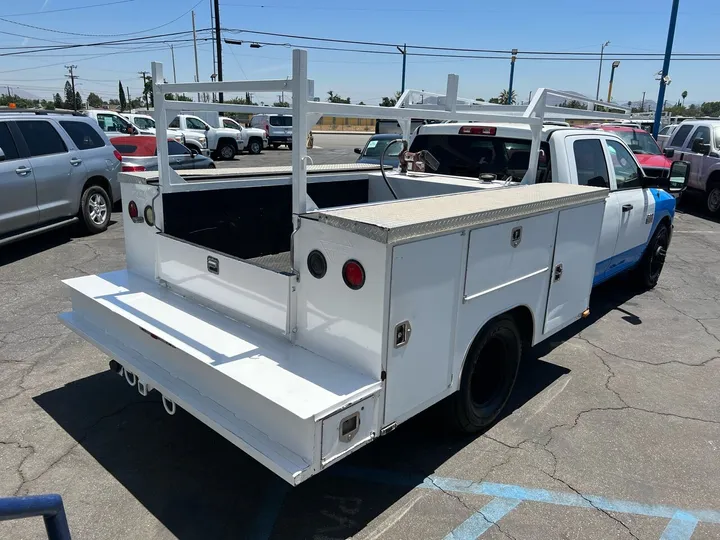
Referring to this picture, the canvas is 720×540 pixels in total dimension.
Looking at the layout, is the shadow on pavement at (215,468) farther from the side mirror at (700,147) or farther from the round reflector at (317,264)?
the side mirror at (700,147)

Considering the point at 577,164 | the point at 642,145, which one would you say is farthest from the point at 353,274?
the point at 642,145

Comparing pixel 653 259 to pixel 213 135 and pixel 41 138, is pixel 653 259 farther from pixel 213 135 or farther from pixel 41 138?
pixel 213 135

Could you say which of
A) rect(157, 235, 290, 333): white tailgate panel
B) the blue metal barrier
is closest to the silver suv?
rect(157, 235, 290, 333): white tailgate panel

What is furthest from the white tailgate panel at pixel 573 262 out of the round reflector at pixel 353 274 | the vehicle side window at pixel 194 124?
the vehicle side window at pixel 194 124

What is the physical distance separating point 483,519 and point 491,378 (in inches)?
41.4

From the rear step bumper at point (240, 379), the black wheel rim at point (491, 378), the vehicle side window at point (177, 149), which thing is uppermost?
Answer: the vehicle side window at point (177, 149)

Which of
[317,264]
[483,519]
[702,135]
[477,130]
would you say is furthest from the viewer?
[702,135]

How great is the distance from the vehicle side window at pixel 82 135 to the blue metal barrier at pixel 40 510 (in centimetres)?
813

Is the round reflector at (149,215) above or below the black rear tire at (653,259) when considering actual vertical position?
above

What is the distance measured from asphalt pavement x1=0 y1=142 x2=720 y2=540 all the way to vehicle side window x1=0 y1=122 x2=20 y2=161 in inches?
127

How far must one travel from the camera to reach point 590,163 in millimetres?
5195

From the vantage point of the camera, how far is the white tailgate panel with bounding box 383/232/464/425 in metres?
2.54

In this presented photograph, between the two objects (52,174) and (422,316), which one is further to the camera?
(52,174)

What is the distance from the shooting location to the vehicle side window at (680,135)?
1440cm
